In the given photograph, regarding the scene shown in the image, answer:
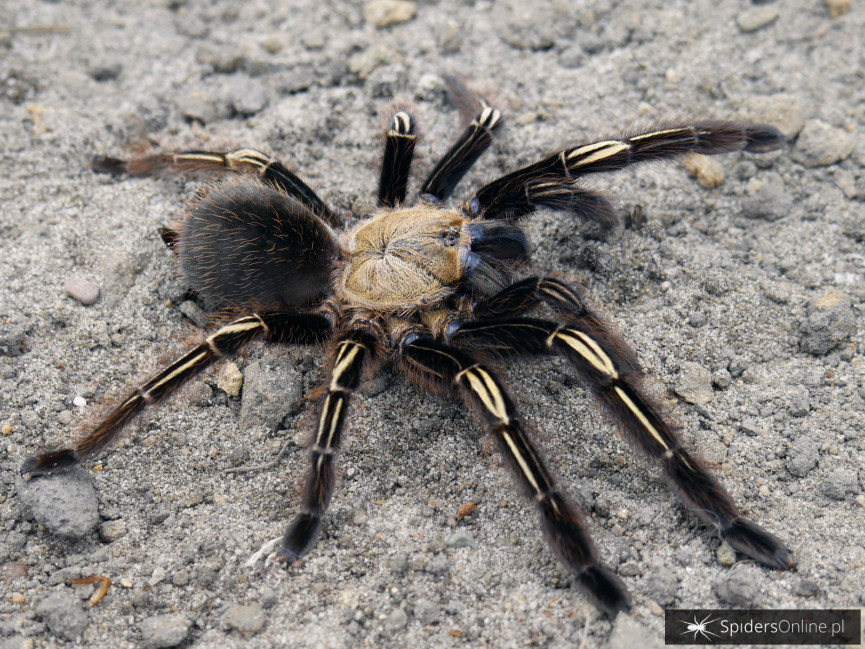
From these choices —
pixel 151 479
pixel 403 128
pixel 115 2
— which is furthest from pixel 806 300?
pixel 115 2

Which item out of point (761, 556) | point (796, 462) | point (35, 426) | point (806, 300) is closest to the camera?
point (761, 556)

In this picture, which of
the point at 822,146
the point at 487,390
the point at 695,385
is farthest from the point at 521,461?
the point at 822,146

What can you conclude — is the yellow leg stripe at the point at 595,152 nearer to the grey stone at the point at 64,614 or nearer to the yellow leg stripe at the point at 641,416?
the yellow leg stripe at the point at 641,416

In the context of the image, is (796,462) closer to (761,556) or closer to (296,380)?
(761,556)

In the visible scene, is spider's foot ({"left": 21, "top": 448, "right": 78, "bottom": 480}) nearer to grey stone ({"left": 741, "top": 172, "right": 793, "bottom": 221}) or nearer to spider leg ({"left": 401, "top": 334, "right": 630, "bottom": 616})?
spider leg ({"left": 401, "top": 334, "right": 630, "bottom": 616})

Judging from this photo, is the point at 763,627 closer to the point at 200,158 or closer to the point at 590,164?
the point at 590,164

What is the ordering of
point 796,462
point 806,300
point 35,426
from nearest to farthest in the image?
1. point 796,462
2. point 35,426
3. point 806,300
